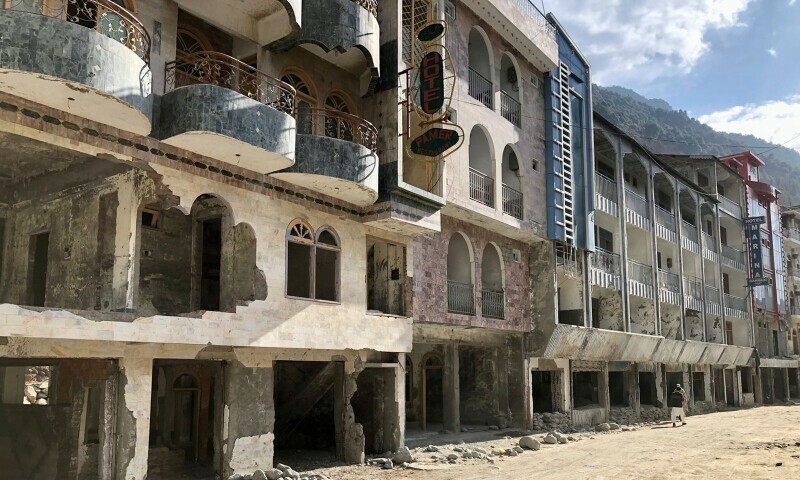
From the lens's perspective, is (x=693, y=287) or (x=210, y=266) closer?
(x=210, y=266)

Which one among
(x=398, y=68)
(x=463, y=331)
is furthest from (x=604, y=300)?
(x=398, y=68)

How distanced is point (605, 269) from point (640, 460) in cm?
1267

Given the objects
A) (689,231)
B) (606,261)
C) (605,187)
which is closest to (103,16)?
(606,261)

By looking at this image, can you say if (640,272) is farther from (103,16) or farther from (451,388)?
(103,16)

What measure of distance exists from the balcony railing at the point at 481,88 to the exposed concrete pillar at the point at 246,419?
1239 cm

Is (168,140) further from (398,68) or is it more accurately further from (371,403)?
(371,403)

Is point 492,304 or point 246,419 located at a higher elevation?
point 492,304

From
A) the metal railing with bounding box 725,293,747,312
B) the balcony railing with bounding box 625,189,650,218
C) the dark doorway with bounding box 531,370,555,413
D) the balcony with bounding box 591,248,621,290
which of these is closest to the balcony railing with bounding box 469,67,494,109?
the balcony with bounding box 591,248,621,290

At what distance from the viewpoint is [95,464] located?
12.7 meters

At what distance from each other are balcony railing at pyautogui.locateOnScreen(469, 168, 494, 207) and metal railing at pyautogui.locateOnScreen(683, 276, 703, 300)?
2132cm

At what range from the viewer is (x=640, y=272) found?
3397 centimetres

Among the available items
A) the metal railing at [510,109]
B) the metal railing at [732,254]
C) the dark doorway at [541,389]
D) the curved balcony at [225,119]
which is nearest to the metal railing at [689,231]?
the metal railing at [732,254]

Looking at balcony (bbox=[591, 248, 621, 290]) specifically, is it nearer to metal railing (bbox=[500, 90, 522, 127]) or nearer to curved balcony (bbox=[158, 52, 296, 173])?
metal railing (bbox=[500, 90, 522, 127])

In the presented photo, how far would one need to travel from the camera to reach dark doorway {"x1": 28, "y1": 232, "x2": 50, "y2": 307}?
14.8 metres
